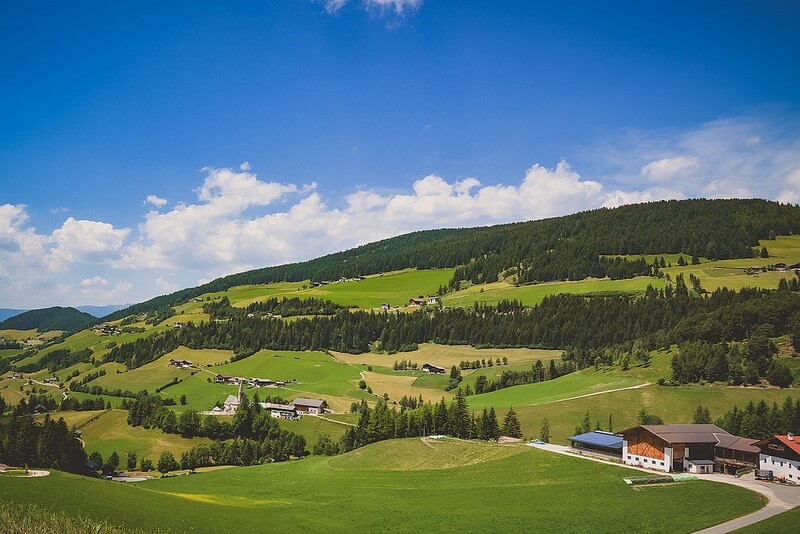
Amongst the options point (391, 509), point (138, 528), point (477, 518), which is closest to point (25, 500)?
point (138, 528)

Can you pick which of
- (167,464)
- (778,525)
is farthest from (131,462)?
(778,525)

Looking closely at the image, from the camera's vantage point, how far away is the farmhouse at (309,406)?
385ft

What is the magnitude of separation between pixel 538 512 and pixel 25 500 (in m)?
36.3

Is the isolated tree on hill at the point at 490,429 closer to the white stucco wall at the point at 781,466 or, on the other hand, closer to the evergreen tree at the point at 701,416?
the evergreen tree at the point at 701,416

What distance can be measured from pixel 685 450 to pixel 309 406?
7502 centimetres

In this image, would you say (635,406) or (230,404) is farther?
(230,404)

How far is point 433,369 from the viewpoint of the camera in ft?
500

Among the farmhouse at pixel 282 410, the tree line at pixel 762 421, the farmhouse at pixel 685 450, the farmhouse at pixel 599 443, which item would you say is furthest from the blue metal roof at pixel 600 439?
the farmhouse at pixel 282 410

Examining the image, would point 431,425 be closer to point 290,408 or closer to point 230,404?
point 290,408

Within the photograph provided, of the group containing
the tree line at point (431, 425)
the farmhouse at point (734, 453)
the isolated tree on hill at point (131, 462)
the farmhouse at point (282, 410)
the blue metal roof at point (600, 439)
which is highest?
the farmhouse at point (734, 453)

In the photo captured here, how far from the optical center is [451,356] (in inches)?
6437

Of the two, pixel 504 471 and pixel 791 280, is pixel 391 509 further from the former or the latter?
pixel 791 280

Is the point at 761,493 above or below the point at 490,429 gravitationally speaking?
above

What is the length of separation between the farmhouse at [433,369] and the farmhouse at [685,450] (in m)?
87.1
